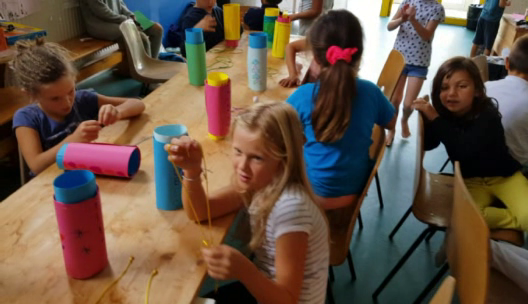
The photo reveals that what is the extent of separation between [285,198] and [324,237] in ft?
0.50

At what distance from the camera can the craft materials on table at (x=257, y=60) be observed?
1910mm

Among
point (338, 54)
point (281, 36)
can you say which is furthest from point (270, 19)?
point (338, 54)

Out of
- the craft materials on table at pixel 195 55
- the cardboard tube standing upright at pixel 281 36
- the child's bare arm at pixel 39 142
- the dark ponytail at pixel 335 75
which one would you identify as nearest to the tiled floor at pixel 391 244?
the dark ponytail at pixel 335 75

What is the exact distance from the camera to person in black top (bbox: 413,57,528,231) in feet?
6.03

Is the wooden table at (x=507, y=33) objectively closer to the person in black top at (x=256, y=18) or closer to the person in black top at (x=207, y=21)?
the person in black top at (x=256, y=18)

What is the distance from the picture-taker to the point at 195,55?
2018mm

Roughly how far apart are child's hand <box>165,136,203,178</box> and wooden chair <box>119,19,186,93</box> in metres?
2.46

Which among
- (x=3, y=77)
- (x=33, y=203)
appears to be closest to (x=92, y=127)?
(x=33, y=203)

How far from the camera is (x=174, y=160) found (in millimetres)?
976

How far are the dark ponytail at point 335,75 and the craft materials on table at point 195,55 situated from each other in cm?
62

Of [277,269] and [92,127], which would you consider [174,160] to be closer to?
[277,269]

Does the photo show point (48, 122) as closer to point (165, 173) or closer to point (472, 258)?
point (165, 173)

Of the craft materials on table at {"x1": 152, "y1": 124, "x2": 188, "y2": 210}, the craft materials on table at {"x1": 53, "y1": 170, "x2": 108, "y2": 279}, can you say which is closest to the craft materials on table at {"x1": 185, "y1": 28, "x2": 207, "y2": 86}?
the craft materials on table at {"x1": 152, "y1": 124, "x2": 188, "y2": 210}

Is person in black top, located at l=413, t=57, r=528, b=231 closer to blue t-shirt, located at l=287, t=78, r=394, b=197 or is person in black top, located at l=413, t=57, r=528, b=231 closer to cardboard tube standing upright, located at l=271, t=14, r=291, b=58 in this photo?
blue t-shirt, located at l=287, t=78, r=394, b=197
